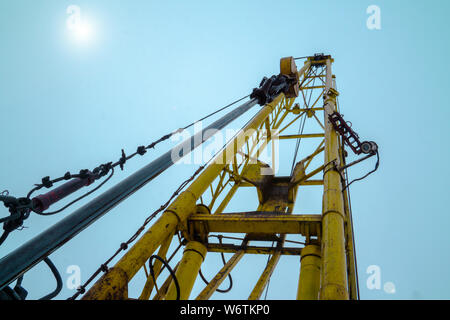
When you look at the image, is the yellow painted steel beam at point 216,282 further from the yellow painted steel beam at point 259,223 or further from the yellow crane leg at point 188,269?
the yellow painted steel beam at point 259,223

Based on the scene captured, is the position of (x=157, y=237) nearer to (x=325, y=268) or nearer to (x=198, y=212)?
(x=198, y=212)

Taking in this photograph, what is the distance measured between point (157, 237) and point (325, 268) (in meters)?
2.04

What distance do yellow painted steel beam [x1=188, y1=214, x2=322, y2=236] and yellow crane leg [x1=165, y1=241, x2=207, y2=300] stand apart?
1.01 ft

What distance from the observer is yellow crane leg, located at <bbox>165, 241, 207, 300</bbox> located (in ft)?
14.3

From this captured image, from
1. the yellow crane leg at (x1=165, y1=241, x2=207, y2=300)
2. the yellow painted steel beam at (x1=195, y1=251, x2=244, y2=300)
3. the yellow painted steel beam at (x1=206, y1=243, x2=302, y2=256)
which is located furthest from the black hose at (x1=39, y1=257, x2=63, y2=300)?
the yellow painted steel beam at (x1=206, y1=243, x2=302, y2=256)

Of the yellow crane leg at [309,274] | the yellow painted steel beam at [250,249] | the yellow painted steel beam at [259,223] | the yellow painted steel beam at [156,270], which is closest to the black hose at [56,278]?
the yellow painted steel beam at [156,270]

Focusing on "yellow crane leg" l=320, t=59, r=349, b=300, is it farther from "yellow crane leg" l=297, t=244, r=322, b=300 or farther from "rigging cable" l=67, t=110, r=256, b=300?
"rigging cable" l=67, t=110, r=256, b=300

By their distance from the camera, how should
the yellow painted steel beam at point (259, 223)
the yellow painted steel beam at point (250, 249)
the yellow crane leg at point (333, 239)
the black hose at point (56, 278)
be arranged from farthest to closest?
1. the yellow painted steel beam at point (250, 249)
2. the yellow painted steel beam at point (259, 223)
3. the yellow crane leg at point (333, 239)
4. the black hose at point (56, 278)

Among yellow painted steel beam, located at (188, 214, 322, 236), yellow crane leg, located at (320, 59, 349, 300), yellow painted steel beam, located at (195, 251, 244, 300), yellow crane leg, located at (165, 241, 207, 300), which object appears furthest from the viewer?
yellow painted steel beam, located at (188, 214, 322, 236)

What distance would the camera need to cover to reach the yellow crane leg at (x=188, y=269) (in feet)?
14.3

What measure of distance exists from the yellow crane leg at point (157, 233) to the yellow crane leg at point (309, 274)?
178 centimetres

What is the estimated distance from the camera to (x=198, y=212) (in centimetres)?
549
